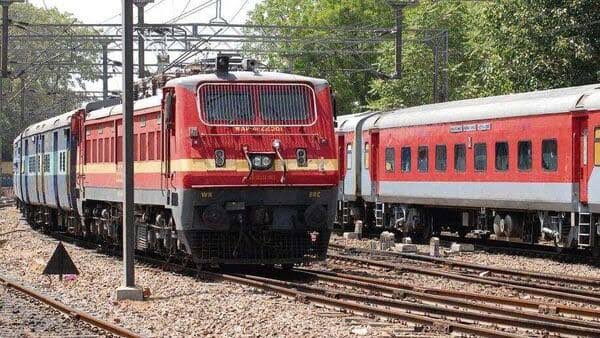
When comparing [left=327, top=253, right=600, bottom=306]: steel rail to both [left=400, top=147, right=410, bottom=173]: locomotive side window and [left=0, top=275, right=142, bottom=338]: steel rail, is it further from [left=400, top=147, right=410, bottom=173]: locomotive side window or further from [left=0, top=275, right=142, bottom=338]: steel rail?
[left=400, top=147, right=410, bottom=173]: locomotive side window

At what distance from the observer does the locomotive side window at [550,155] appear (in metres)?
24.5

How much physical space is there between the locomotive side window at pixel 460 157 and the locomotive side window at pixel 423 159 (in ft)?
4.95

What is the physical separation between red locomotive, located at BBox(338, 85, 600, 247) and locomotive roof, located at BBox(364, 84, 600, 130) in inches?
1.1

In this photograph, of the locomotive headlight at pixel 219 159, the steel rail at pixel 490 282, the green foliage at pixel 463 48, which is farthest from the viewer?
the green foliage at pixel 463 48

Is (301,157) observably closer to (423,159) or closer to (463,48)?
(423,159)

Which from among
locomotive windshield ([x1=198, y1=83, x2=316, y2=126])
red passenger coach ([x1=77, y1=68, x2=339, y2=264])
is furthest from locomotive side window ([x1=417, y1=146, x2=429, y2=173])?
locomotive windshield ([x1=198, y1=83, x2=316, y2=126])

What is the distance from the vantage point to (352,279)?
19.8 m

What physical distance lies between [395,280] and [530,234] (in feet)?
24.0

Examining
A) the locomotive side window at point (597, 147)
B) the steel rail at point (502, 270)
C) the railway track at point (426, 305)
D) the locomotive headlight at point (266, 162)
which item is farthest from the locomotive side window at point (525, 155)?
the locomotive headlight at point (266, 162)

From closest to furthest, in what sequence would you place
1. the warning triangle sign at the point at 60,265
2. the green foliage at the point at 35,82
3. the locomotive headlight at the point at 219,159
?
the warning triangle sign at the point at 60,265 → the locomotive headlight at the point at 219,159 → the green foliage at the point at 35,82

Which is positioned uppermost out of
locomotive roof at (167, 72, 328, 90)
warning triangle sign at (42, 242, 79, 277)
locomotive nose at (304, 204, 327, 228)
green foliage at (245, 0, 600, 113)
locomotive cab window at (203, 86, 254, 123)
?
green foliage at (245, 0, 600, 113)

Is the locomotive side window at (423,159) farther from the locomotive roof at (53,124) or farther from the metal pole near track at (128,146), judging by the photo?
the metal pole near track at (128,146)

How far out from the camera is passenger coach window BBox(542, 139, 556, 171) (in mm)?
24516

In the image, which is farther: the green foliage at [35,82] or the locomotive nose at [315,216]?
the green foliage at [35,82]
